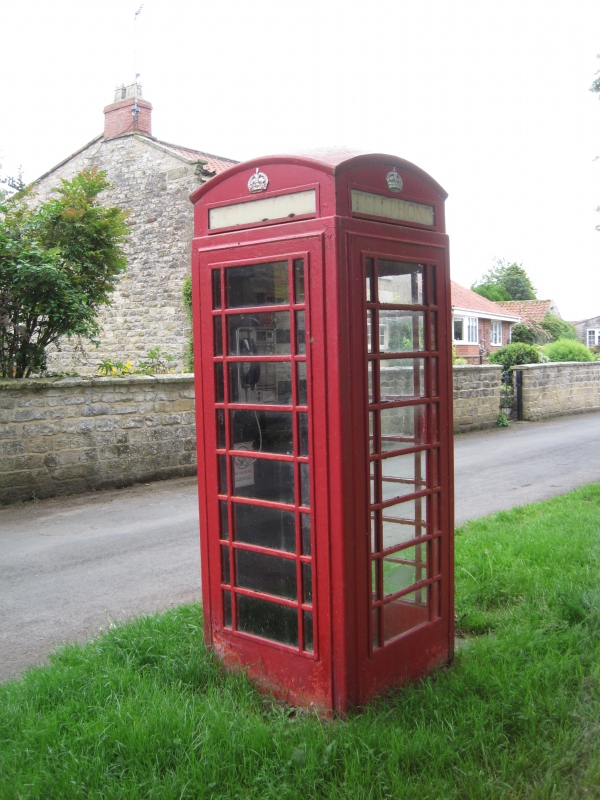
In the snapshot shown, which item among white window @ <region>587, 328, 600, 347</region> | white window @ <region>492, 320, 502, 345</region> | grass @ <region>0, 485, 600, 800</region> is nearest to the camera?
grass @ <region>0, 485, 600, 800</region>

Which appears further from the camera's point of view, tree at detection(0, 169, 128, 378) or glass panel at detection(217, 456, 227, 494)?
tree at detection(0, 169, 128, 378)

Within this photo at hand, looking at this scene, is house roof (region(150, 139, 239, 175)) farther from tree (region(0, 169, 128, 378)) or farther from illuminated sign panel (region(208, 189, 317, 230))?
illuminated sign panel (region(208, 189, 317, 230))

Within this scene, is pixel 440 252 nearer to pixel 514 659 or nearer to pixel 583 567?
pixel 514 659

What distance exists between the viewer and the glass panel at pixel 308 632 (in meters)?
3.38

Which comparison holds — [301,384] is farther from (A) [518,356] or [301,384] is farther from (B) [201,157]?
(B) [201,157]

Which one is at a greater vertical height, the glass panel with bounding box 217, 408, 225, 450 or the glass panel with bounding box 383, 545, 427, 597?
the glass panel with bounding box 217, 408, 225, 450

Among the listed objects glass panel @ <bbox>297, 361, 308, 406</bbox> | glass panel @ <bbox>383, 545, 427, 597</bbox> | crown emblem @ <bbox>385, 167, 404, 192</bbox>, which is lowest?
glass panel @ <bbox>383, 545, 427, 597</bbox>

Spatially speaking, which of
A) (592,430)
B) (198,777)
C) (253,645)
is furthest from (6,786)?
(592,430)

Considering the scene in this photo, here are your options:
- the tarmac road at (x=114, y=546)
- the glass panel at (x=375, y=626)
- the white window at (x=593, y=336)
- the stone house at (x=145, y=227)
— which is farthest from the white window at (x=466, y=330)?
the glass panel at (x=375, y=626)

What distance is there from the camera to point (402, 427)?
12.0 ft

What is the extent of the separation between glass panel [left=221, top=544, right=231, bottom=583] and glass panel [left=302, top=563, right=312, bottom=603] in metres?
0.51

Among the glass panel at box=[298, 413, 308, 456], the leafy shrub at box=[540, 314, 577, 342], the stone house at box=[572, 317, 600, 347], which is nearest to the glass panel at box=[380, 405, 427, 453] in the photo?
the glass panel at box=[298, 413, 308, 456]

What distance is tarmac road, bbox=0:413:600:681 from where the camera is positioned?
4965 mm

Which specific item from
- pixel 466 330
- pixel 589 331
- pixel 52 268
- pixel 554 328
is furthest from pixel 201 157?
pixel 589 331
